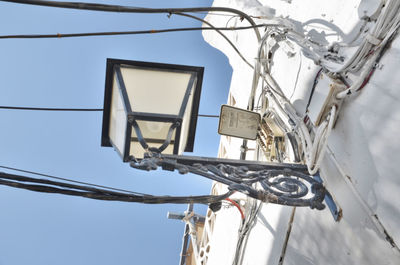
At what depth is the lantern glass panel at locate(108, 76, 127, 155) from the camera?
3076 mm

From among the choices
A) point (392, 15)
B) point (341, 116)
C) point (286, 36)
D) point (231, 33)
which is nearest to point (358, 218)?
point (341, 116)

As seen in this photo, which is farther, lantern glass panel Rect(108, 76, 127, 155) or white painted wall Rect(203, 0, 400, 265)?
lantern glass panel Rect(108, 76, 127, 155)

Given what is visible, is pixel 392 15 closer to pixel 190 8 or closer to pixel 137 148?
pixel 190 8

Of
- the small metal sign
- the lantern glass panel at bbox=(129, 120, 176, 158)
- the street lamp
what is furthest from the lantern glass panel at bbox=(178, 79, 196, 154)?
the small metal sign

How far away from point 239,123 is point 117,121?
3.67 ft

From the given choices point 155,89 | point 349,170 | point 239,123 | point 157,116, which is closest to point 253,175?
point 349,170

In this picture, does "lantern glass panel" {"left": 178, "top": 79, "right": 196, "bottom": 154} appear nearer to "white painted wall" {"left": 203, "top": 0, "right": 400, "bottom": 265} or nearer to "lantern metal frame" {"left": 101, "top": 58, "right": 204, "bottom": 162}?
"lantern metal frame" {"left": 101, "top": 58, "right": 204, "bottom": 162}

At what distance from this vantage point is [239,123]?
12.1 feet

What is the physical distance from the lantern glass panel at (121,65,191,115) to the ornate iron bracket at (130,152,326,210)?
576 millimetres

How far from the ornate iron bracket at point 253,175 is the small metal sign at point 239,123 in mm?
997

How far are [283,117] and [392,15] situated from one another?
5.24 feet

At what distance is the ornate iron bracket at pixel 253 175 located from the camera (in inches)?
90.1

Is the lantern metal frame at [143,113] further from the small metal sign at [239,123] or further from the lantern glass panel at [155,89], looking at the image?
the small metal sign at [239,123]

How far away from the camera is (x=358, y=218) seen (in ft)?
7.28
